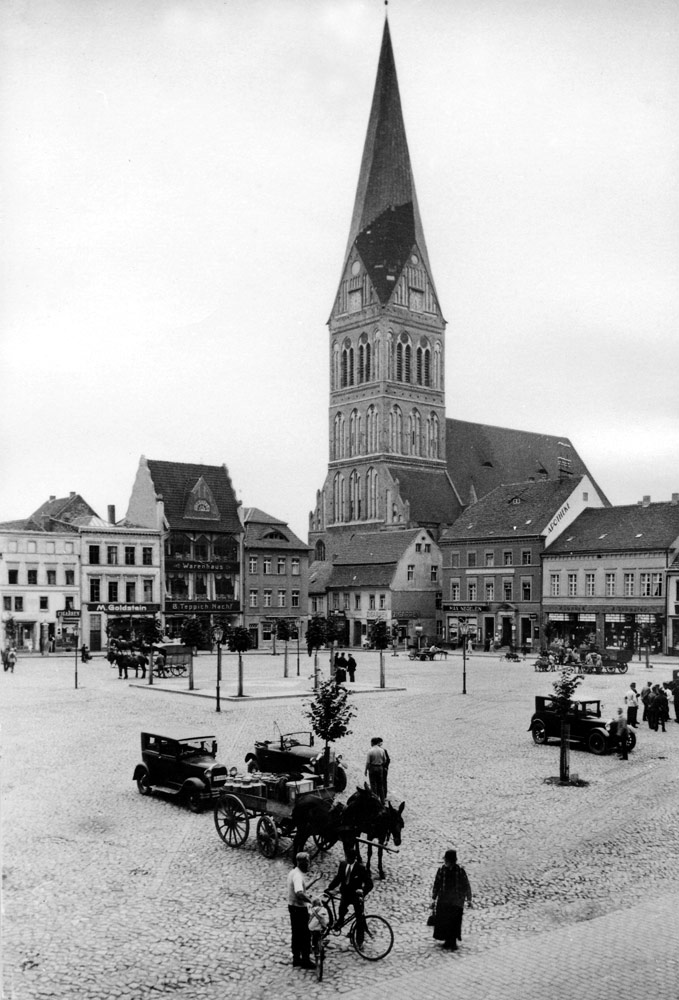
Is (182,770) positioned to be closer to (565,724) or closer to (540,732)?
(565,724)

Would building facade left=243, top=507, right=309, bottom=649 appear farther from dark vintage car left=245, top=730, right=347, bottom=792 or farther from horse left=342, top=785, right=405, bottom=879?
horse left=342, top=785, right=405, bottom=879

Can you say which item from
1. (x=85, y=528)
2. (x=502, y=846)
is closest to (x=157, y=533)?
(x=85, y=528)

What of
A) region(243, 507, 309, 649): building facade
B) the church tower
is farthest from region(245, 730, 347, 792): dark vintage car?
the church tower

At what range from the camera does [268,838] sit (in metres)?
15.7

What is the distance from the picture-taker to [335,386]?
109 meters

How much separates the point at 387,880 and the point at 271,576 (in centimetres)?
6225

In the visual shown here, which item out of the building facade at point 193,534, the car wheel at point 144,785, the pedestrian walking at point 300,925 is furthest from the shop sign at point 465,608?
the pedestrian walking at point 300,925

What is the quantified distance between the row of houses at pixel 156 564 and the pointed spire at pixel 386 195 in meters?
39.2

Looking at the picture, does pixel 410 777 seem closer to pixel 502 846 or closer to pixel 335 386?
pixel 502 846

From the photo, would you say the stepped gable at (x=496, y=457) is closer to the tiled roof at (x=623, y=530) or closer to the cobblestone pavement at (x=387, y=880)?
the tiled roof at (x=623, y=530)

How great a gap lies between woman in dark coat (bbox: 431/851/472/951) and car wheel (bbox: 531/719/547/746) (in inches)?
597

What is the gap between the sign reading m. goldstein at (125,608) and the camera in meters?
67.1

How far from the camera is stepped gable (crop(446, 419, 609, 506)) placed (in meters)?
106

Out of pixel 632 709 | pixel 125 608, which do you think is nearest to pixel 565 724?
pixel 632 709
